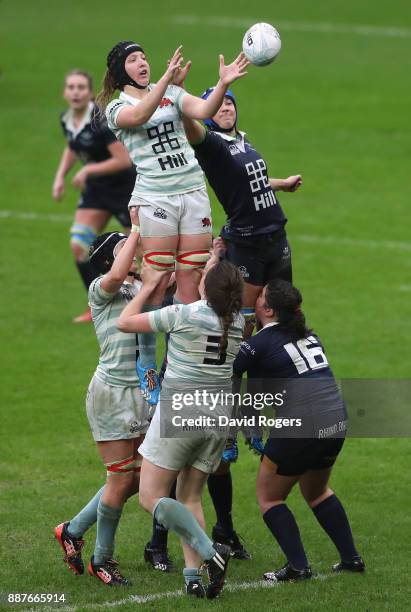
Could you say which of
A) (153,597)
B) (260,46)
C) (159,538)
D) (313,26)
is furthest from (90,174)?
(313,26)

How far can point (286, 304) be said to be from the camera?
313 inches

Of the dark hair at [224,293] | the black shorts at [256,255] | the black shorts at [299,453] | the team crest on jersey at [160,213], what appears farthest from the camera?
the black shorts at [256,255]

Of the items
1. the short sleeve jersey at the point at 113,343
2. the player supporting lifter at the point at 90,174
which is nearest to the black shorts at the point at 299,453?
the short sleeve jersey at the point at 113,343

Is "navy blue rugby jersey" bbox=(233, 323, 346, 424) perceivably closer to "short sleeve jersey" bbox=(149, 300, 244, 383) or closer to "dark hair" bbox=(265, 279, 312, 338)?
"dark hair" bbox=(265, 279, 312, 338)

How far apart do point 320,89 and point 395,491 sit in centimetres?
1898

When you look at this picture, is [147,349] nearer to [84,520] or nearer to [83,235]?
[84,520]

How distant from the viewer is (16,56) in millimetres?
31094

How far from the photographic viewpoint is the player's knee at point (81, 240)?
49.2 feet

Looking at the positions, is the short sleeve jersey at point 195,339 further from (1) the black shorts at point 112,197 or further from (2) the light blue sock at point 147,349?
(1) the black shorts at point 112,197

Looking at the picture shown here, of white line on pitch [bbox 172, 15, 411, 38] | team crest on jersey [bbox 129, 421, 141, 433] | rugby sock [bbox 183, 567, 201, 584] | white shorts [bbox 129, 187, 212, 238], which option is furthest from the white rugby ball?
white line on pitch [bbox 172, 15, 411, 38]

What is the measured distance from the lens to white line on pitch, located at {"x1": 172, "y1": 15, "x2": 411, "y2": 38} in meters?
32.9

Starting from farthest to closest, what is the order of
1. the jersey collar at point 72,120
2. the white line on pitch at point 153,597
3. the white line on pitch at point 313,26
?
the white line on pitch at point 313,26 → the jersey collar at point 72,120 → the white line on pitch at point 153,597

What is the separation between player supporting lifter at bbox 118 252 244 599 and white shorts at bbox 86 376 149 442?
43 centimetres

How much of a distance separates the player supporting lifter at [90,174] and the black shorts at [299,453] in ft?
23.2
